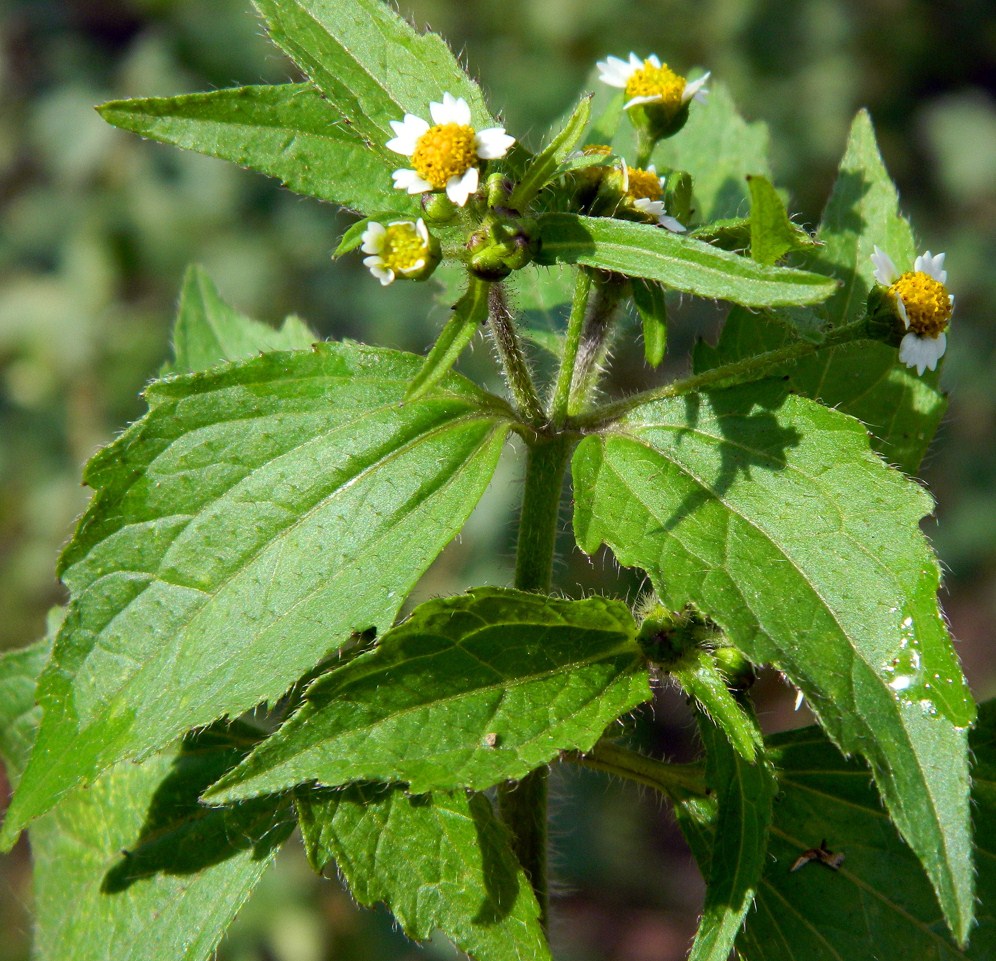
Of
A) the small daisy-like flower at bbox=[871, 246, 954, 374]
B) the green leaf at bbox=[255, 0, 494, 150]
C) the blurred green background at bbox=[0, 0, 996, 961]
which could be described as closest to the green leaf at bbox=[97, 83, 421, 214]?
the green leaf at bbox=[255, 0, 494, 150]

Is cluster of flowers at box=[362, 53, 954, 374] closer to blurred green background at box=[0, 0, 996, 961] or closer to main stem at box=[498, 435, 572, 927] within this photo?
main stem at box=[498, 435, 572, 927]

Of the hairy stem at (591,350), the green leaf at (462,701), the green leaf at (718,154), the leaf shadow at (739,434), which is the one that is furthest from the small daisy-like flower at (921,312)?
the green leaf at (462,701)

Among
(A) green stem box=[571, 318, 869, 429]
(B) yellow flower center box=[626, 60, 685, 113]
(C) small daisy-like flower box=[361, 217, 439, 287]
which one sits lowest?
(C) small daisy-like flower box=[361, 217, 439, 287]

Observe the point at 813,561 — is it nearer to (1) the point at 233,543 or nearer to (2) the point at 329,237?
(1) the point at 233,543

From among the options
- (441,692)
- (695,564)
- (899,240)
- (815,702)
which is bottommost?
(441,692)

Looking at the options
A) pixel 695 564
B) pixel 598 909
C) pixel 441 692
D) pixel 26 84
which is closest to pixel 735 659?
pixel 695 564

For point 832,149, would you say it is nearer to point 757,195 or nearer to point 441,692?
point 757,195
